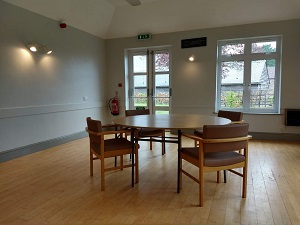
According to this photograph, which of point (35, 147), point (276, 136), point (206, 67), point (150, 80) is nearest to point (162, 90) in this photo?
point (150, 80)

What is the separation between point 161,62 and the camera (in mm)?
6215

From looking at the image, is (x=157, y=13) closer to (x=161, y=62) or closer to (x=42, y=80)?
(x=161, y=62)

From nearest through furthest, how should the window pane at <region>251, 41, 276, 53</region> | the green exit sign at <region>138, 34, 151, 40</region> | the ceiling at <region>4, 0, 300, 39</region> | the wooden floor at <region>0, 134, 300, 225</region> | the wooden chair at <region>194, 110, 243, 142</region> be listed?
the wooden floor at <region>0, 134, 300, 225</region> → the wooden chair at <region>194, 110, 243, 142</region> → the ceiling at <region>4, 0, 300, 39</region> → the window pane at <region>251, 41, 276, 53</region> → the green exit sign at <region>138, 34, 151, 40</region>

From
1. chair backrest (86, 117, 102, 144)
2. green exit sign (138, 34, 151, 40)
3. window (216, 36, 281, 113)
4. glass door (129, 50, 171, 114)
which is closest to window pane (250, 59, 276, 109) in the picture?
window (216, 36, 281, 113)

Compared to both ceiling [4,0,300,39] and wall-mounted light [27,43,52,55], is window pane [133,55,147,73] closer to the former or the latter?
ceiling [4,0,300,39]

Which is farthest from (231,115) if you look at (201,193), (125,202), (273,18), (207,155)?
(273,18)

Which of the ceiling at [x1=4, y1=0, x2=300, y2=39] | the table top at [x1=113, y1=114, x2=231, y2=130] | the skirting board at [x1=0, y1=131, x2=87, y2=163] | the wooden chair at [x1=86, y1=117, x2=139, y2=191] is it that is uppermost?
the ceiling at [x1=4, y1=0, x2=300, y2=39]

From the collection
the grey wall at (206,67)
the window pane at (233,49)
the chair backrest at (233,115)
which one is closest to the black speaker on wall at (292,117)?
the grey wall at (206,67)

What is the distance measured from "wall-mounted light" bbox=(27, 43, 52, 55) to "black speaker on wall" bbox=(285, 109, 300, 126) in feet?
16.7

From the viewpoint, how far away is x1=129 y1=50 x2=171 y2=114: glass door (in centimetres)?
620

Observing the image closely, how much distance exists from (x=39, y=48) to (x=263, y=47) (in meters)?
4.79

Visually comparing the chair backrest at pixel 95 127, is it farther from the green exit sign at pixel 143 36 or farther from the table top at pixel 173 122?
the green exit sign at pixel 143 36

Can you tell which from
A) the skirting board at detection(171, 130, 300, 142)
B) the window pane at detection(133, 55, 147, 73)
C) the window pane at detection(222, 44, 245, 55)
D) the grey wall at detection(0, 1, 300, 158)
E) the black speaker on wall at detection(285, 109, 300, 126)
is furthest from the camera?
the window pane at detection(133, 55, 147, 73)

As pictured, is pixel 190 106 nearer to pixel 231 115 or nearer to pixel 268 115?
pixel 268 115
